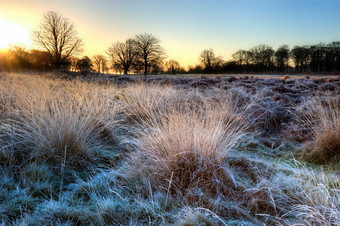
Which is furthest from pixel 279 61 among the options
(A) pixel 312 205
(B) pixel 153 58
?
(A) pixel 312 205

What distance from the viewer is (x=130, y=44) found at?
123 ft

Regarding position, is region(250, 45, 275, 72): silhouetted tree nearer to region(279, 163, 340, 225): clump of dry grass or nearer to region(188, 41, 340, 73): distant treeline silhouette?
region(188, 41, 340, 73): distant treeline silhouette

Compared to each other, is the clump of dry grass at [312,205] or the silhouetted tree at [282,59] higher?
the silhouetted tree at [282,59]

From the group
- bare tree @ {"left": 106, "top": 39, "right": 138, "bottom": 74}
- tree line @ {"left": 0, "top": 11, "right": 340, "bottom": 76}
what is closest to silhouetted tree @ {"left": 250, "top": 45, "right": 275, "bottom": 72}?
tree line @ {"left": 0, "top": 11, "right": 340, "bottom": 76}

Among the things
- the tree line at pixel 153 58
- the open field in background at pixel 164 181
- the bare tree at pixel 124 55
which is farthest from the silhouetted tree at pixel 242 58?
the open field in background at pixel 164 181

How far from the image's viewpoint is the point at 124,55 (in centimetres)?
3803

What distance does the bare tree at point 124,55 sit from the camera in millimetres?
37281

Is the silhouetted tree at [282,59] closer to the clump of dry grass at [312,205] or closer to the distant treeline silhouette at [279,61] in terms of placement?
the distant treeline silhouette at [279,61]

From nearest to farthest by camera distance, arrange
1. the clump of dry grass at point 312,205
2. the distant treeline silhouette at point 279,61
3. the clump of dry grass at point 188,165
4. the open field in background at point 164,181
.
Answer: the clump of dry grass at point 312,205 < the open field in background at point 164,181 < the clump of dry grass at point 188,165 < the distant treeline silhouette at point 279,61

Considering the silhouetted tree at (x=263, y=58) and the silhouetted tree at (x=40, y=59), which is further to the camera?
the silhouetted tree at (x=263, y=58)

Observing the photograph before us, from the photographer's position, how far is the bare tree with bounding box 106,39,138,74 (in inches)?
1468

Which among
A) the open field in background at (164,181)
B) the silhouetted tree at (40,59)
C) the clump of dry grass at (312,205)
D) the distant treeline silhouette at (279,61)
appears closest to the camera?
the clump of dry grass at (312,205)

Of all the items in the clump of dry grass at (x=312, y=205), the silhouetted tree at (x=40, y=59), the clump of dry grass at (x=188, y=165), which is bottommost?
the clump of dry grass at (x=312, y=205)

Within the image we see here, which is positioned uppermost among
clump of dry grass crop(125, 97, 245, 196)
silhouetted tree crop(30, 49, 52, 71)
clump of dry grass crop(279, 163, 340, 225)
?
silhouetted tree crop(30, 49, 52, 71)
